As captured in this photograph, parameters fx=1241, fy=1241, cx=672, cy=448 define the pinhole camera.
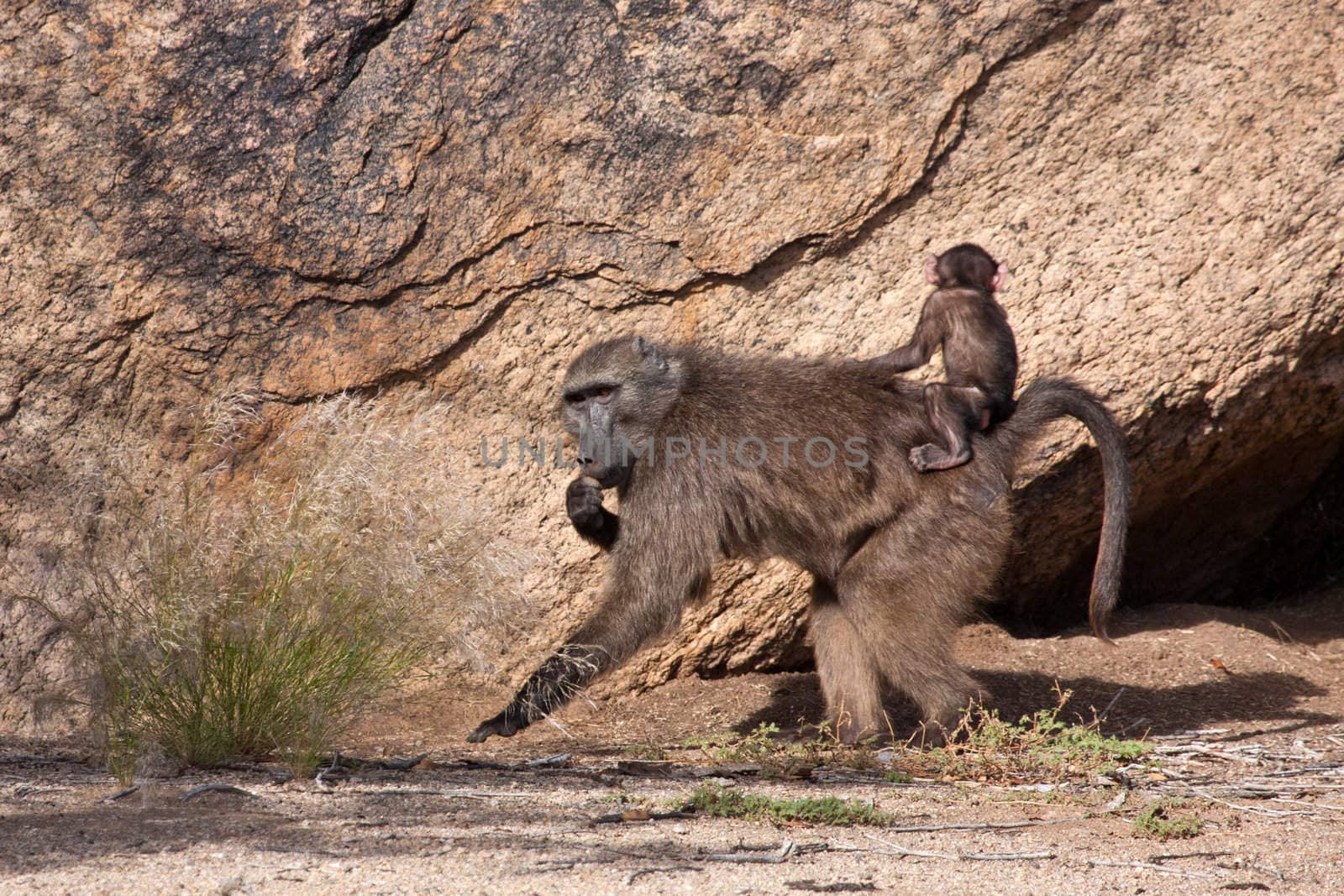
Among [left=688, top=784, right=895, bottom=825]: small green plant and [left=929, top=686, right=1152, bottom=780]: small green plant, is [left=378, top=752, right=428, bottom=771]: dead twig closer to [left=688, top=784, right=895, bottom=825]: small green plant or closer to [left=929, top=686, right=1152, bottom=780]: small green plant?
[left=688, top=784, right=895, bottom=825]: small green plant

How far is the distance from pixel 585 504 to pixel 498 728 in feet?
2.77

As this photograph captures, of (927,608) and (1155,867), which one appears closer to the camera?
(1155,867)

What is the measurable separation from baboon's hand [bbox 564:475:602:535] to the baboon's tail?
1.42 meters

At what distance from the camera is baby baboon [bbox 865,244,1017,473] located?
4.25m

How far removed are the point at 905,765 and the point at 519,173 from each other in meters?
2.62

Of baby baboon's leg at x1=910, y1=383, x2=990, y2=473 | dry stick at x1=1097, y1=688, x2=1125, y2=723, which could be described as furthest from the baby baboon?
dry stick at x1=1097, y1=688, x2=1125, y2=723

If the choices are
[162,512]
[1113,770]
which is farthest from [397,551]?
[1113,770]

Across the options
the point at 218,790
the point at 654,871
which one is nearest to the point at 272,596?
the point at 218,790

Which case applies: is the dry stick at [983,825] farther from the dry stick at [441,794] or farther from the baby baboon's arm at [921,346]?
the baby baboon's arm at [921,346]

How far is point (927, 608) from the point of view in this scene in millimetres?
4238

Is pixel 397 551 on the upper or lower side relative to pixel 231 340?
lower

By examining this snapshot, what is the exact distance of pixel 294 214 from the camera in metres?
4.68

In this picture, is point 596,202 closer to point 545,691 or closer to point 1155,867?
point 545,691

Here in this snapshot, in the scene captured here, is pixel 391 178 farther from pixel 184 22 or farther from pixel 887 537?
pixel 887 537
